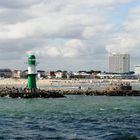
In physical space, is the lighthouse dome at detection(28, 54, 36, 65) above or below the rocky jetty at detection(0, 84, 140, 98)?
above

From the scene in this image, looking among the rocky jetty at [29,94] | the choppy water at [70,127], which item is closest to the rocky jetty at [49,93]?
the rocky jetty at [29,94]

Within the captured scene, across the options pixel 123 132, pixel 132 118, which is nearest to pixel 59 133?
pixel 123 132

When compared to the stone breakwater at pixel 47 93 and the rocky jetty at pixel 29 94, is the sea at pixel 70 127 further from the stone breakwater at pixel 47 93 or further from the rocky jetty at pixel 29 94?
the stone breakwater at pixel 47 93

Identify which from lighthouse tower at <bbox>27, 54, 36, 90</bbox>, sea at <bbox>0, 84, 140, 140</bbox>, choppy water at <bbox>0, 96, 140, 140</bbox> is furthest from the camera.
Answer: lighthouse tower at <bbox>27, 54, 36, 90</bbox>

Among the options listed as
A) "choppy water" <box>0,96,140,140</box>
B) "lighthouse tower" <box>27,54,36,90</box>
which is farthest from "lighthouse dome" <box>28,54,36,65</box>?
"choppy water" <box>0,96,140,140</box>

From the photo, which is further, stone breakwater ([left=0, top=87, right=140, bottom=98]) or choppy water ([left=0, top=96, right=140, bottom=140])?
stone breakwater ([left=0, top=87, right=140, bottom=98])

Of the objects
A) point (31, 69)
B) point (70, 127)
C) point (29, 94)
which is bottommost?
point (70, 127)

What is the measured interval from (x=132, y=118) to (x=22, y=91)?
147ft

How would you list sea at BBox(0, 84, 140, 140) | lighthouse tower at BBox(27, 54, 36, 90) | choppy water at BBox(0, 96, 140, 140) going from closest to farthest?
sea at BBox(0, 84, 140, 140)
choppy water at BBox(0, 96, 140, 140)
lighthouse tower at BBox(27, 54, 36, 90)

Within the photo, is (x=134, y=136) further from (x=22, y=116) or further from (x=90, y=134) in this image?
(x=22, y=116)

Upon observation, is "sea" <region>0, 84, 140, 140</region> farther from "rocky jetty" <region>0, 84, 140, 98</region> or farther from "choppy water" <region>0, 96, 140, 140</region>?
"rocky jetty" <region>0, 84, 140, 98</region>

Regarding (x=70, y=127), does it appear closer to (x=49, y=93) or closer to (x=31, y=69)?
(x=31, y=69)

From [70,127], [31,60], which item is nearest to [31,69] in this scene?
[31,60]

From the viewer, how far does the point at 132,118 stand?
46938 mm
